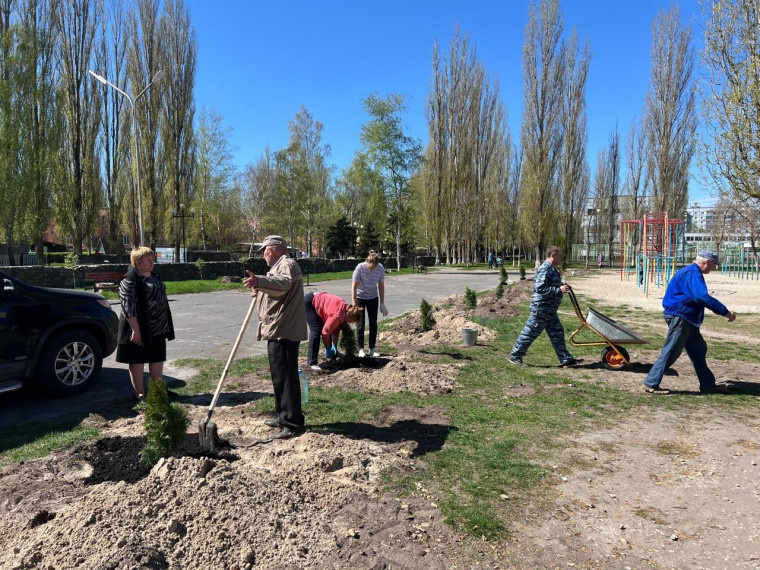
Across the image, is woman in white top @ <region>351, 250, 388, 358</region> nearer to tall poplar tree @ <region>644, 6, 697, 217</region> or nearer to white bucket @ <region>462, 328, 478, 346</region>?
white bucket @ <region>462, 328, 478, 346</region>

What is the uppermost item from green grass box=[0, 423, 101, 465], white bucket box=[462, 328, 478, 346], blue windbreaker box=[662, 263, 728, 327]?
blue windbreaker box=[662, 263, 728, 327]

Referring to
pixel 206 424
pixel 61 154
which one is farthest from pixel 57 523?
pixel 61 154

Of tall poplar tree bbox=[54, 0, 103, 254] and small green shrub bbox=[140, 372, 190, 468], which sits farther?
tall poplar tree bbox=[54, 0, 103, 254]

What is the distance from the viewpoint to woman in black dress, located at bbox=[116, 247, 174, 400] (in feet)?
16.5

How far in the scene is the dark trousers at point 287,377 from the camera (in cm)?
424

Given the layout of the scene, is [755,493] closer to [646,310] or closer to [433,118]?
[646,310]

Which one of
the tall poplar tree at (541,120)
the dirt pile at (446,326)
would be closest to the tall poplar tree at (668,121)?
the tall poplar tree at (541,120)

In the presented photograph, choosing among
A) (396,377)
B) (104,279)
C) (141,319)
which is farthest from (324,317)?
(104,279)

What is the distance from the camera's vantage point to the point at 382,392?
19.3ft

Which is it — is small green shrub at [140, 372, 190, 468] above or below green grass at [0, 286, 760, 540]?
above

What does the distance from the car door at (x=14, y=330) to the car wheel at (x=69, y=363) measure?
0.78 ft

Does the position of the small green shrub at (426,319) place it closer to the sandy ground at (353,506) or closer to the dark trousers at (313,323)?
the dark trousers at (313,323)

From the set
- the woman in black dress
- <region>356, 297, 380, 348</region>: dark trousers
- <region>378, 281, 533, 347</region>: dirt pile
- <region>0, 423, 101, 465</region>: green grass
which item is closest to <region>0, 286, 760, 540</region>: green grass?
<region>0, 423, 101, 465</region>: green grass

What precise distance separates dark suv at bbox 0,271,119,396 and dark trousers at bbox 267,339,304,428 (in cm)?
303
